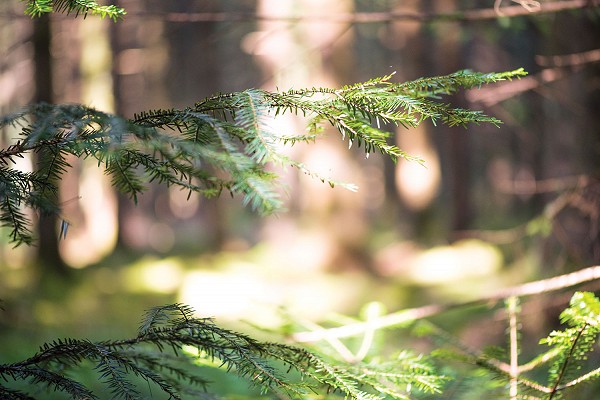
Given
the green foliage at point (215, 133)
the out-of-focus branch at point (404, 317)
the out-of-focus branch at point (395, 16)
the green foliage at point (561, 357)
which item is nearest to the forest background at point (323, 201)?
the out-of-focus branch at point (395, 16)

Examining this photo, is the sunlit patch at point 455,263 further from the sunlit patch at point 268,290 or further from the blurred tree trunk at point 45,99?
the blurred tree trunk at point 45,99

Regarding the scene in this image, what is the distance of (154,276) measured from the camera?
13094 millimetres

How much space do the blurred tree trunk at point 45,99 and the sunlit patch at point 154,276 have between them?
1694mm

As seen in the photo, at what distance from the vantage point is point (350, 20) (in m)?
3.60

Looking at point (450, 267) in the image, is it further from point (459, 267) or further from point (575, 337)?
point (575, 337)

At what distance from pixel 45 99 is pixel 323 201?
236 inches

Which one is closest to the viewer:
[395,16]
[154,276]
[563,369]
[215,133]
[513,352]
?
[215,133]

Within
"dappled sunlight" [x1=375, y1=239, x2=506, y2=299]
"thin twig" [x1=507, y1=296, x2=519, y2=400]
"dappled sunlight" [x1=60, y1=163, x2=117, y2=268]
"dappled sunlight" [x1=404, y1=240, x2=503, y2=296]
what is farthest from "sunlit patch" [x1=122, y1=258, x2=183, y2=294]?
"thin twig" [x1=507, y1=296, x2=519, y2=400]

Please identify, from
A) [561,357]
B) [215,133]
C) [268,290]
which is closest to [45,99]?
[268,290]

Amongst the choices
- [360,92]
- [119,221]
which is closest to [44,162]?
[360,92]

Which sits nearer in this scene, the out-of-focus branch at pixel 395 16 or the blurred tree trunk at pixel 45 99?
the out-of-focus branch at pixel 395 16

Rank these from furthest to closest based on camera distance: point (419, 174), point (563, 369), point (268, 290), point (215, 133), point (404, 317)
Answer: point (419, 174) < point (268, 290) < point (404, 317) < point (563, 369) < point (215, 133)

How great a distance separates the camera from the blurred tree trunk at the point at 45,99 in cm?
1041

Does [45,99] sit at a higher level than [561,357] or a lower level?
higher
